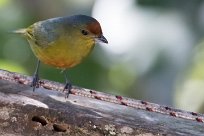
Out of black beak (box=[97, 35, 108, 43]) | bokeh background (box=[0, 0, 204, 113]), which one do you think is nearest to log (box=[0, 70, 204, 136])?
black beak (box=[97, 35, 108, 43])

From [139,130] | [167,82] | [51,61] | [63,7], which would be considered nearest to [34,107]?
[139,130]

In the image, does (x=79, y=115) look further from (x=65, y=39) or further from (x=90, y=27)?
(x=65, y=39)

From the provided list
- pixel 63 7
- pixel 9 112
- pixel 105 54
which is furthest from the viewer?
pixel 63 7

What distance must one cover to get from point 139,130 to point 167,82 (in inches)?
105

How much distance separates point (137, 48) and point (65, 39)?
4.40 feet

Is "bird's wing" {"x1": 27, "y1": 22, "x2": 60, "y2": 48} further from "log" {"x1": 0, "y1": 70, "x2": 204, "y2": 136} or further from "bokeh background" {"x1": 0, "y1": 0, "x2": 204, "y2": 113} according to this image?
"bokeh background" {"x1": 0, "y1": 0, "x2": 204, "y2": 113}

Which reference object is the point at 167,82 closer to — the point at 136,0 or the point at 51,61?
the point at 136,0

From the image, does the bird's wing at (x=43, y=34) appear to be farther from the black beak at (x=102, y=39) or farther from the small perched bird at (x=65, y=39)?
the black beak at (x=102, y=39)

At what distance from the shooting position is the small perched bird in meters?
4.62

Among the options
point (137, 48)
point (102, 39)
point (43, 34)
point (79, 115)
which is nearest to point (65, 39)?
point (43, 34)

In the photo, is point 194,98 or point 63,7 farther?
point 63,7

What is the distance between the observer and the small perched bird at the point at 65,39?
4.62 m

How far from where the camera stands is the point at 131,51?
607 cm

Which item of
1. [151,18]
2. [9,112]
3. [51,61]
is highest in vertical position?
[151,18]
